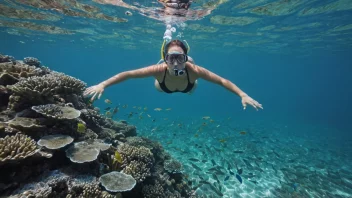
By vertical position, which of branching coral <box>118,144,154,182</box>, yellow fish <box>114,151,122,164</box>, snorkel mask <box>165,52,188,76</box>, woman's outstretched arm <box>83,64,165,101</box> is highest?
snorkel mask <box>165,52,188,76</box>

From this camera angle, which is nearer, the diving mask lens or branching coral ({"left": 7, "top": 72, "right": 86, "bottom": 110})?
branching coral ({"left": 7, "top": 72, "right": 86, "bottom": 110})

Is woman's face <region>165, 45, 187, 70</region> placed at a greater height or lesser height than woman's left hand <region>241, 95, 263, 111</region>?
greater

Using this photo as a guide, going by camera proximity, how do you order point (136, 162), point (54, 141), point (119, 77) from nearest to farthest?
point (54, 141), point (136, 162), point (119, 77)

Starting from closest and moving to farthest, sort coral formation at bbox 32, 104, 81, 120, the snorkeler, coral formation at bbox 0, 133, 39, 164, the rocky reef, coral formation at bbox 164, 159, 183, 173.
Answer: coral formation at bbox 0, 133, 39, 164, the rocky reef, coral formation at bbox 32, 104, 81, 120, the snorkeler, coral formation at bbox 164, 159, 183, 173

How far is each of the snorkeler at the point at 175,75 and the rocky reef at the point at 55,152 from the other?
1.05 m

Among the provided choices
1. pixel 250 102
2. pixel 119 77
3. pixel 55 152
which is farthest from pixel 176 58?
pixel 55 152

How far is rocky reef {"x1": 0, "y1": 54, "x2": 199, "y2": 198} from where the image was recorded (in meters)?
4.16

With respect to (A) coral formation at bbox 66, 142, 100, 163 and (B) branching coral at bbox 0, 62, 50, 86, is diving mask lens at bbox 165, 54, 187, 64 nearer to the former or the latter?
(A) coral formation at bbox 66, 142, 100, 163

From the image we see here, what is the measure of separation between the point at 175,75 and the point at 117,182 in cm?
352

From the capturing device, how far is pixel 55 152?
4926 mm

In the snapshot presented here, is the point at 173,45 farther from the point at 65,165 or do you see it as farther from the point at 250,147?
the point at 250,147

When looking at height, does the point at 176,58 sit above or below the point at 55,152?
above

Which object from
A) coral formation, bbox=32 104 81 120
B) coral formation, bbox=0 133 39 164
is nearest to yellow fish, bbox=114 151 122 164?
coral formation, bbox=32 104 81 120

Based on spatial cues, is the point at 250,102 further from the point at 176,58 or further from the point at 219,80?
the point at 176,58
